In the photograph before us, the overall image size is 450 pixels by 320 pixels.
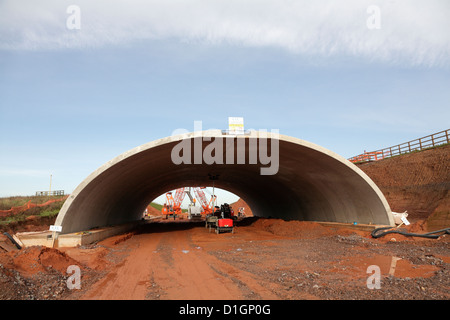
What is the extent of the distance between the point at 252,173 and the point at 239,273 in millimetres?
12718

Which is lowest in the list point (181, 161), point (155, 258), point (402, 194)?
point (155, 258)

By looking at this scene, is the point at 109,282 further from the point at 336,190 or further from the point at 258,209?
the point at 258,209

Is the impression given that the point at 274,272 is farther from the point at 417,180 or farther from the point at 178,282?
the point at 417,180

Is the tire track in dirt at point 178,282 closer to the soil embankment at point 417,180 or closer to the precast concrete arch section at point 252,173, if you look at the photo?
the precast concrete arch section at point 252,173

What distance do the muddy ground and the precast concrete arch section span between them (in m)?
2.52

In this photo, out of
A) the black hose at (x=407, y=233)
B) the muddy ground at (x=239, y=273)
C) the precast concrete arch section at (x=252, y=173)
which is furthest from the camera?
the precast concrete arch section at (x=252, y=173)

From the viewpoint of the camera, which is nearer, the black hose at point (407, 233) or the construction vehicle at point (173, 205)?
the black hose at point (407, 233)

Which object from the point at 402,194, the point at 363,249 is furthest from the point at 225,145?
the point at 402,194

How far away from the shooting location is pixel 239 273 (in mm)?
Answer: 7137

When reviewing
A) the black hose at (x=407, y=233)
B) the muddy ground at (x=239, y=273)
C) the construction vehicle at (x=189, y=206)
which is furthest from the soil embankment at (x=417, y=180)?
the construction vehicle at (x=189, y=206)

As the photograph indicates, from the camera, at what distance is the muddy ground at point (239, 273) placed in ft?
17.5

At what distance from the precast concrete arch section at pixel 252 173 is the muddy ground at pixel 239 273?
2518 mm

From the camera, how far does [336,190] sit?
14.9 meters
